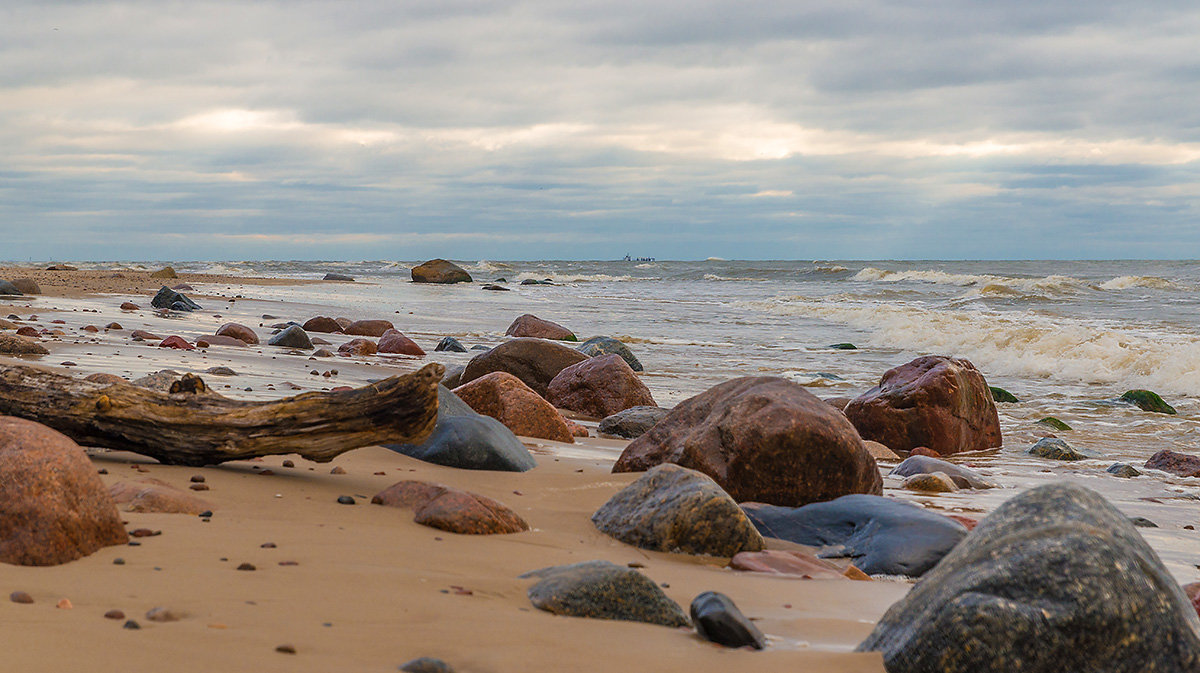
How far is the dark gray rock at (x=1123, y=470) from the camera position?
22.6ft

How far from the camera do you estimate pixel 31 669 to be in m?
2.02

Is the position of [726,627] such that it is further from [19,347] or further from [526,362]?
[19,347]

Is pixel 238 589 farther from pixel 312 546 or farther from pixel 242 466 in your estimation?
pixel 242 466

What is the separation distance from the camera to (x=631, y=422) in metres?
7.68

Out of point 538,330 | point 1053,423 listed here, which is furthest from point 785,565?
point 538,330

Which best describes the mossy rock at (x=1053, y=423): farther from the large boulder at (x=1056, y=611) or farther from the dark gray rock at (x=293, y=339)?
the dark gray rock at (x=293, y=339)

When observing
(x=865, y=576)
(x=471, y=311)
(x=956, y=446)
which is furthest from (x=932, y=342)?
(x=865, y=576)

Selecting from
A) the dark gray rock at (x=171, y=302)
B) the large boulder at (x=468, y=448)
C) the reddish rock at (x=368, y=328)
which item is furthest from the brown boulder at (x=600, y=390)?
the dark gray rock at (x=171, y=302)

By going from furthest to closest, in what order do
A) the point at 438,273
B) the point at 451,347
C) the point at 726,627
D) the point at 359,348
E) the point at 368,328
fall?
1. the point at 438,273
2. the point at 368,328
3. the point at 451,347
4. the point at 359,348
5. the point at 726,627

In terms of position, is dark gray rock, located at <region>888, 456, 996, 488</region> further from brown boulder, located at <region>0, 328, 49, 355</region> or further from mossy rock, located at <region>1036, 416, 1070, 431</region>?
brown boulder, located at <region>0, 328, 49, 355</region>

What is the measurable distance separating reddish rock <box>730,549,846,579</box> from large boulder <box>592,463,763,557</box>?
0.10m

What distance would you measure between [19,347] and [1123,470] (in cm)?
932

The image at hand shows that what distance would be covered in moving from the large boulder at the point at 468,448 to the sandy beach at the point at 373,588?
96 millimetres

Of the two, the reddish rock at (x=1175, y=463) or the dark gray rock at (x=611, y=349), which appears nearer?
the reddish rock at (x=1175, y=463)
